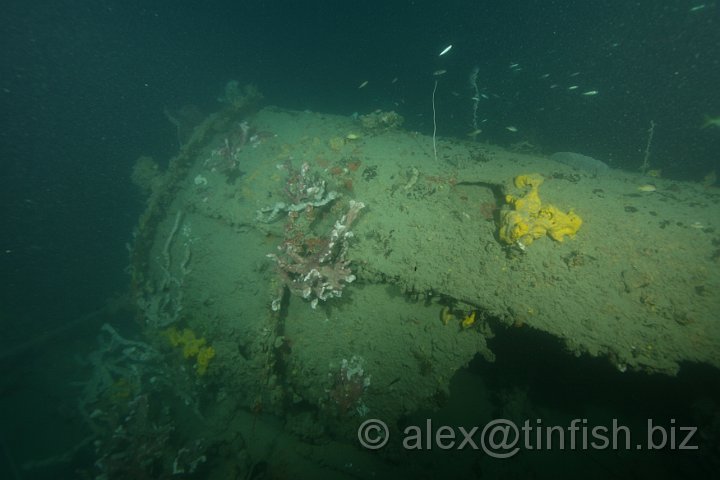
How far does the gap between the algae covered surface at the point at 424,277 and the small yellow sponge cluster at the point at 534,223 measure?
43mm

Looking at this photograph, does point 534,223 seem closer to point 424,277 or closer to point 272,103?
point 424,277

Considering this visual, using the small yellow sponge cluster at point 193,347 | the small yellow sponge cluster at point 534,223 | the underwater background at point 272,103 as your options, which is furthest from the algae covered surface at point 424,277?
the underwater background at point 272,103

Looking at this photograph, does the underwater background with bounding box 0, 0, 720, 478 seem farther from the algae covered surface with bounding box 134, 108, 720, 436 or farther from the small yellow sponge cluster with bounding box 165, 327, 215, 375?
the small yellow sponge cluster with bounding box 165, 327, 215, 375

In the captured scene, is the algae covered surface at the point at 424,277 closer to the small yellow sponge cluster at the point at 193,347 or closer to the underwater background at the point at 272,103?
the small yellow sponge cluster at the point at 193,347

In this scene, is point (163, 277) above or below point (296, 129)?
below

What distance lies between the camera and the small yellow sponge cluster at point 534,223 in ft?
12.3

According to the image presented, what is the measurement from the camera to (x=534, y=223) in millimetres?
3779

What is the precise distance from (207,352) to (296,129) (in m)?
4.96

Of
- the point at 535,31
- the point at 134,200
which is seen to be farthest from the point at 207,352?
the point at 535,31

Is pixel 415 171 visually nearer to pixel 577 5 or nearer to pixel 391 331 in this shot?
pixel 391 331

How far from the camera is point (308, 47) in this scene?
95.8 feet

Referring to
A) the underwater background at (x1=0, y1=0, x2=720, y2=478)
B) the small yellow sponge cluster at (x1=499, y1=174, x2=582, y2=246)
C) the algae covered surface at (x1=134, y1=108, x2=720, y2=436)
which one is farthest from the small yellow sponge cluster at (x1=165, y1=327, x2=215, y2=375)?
the small yellow sponge cluster at (x1=499, y1=174, x2=582, y2=246)

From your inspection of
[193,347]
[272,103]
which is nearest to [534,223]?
[193,347]

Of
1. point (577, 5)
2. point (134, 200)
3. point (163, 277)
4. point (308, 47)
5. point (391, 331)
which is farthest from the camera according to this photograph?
point (308, 47)
